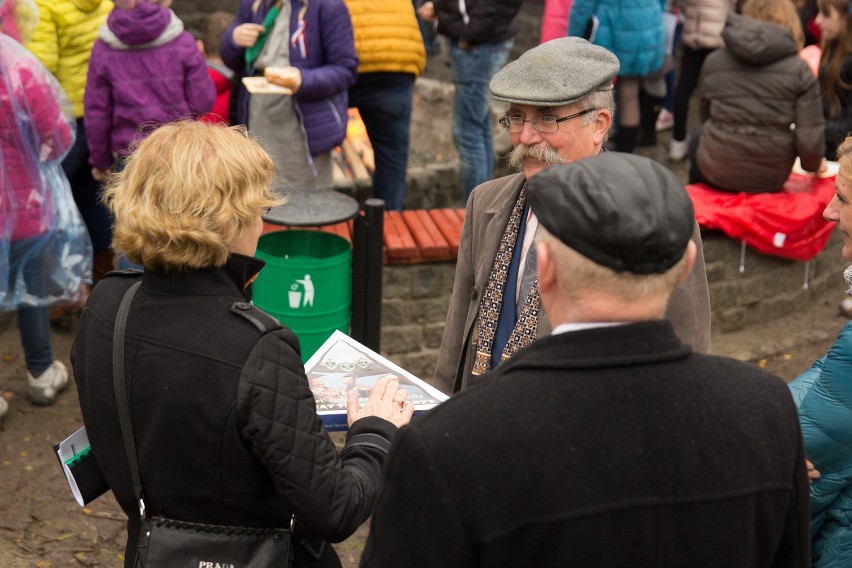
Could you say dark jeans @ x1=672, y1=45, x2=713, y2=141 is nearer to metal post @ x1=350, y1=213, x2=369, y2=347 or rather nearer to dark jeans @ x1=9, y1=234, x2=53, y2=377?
metal post @ x1=350, y1=213, x2=369, y2=347

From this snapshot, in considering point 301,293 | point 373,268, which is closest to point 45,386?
point 301,293

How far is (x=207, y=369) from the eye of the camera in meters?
2.08

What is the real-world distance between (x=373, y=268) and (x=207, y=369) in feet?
8.40

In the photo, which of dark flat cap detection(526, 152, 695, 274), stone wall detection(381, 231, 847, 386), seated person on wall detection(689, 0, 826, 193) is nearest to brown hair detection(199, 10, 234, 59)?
stone wall detection(381, 231, 847, 386)

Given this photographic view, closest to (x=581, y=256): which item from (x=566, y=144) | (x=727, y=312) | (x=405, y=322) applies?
(x=566, y=144)

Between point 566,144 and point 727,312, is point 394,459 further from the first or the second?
point 727,312

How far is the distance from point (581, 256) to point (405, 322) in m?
3.88

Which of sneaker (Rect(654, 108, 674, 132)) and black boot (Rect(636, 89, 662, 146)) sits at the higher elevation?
black boot (Rect(636, 89, 662, 146))

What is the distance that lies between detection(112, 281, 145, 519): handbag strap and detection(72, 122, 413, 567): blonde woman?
16 mm

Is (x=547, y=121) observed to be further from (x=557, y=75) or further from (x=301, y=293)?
(x=301, y=293)

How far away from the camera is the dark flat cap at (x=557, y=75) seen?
2.75m

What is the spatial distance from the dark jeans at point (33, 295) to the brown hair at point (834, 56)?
15.2ft

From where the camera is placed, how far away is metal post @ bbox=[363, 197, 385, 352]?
457 centimetres

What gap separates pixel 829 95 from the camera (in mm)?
6379
